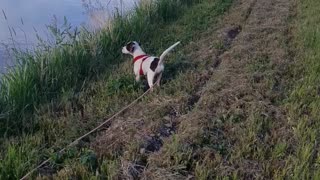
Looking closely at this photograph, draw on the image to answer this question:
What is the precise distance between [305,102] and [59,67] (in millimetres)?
2796

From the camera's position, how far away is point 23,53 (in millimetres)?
5172

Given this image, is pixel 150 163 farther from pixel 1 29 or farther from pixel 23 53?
pixel 1 29

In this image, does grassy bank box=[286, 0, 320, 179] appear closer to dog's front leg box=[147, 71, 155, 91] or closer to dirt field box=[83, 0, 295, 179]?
dirt field box=[83, 0, 295, 179]

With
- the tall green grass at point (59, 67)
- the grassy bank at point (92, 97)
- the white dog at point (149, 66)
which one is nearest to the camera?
the grassy bank at point (92, 97)

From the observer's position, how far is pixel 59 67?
205 inches

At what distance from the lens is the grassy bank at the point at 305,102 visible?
3.33 meters

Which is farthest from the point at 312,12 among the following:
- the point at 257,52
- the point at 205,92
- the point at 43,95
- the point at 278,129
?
the point at 43,95

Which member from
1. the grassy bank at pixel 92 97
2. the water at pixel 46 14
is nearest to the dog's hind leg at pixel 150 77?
the grassy bank at pixel 92 97

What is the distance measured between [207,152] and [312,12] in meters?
5.81

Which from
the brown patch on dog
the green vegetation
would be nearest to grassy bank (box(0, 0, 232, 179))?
the green vegetation

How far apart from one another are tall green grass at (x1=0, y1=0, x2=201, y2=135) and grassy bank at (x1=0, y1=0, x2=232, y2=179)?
0.04 feet

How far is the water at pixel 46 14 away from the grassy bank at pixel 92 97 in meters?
0.47

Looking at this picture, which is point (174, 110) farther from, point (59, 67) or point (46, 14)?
point (46, 14)

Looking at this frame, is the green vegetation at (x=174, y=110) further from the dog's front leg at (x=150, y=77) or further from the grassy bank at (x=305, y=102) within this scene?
the dog's front leg at (x=150, y=77)
